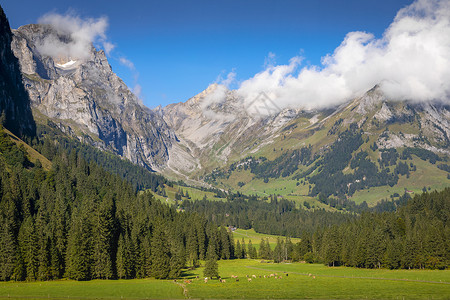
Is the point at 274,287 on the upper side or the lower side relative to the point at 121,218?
lower

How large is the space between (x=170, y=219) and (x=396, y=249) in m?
97.5

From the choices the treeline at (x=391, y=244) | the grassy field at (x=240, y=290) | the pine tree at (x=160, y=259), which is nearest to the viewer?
the grassy field at (x=240, y=290)

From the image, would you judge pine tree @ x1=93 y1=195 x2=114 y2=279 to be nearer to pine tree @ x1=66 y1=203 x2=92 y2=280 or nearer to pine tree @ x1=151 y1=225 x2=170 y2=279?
pine tree @ x1=66 y1=203 x2=92 y2=280

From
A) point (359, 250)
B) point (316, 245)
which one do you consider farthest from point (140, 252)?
point (316, 245)

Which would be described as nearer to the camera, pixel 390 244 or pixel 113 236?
pixel 113 236

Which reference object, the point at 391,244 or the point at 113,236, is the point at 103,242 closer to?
the point at 113,236

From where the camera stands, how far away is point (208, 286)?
99375 millimetres

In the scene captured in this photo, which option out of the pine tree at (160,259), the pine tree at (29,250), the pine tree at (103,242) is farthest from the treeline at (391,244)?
the pine tree at (29,250)

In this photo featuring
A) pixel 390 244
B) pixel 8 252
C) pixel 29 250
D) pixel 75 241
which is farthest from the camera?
pixel 390 244

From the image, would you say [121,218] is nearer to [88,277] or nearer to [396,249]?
[88,277]

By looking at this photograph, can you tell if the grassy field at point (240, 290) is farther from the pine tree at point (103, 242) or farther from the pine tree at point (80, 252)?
the pine tree at point (103, 242)

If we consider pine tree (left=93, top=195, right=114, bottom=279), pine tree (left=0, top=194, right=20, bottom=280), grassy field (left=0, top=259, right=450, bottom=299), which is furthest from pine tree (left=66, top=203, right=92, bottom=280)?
pine tree (left=0, top=194, right=20, bottom=280)

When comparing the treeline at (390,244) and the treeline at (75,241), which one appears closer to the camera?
the treeline at (75,241)

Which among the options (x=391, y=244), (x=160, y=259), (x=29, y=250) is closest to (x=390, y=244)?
(x=391, y=244)
